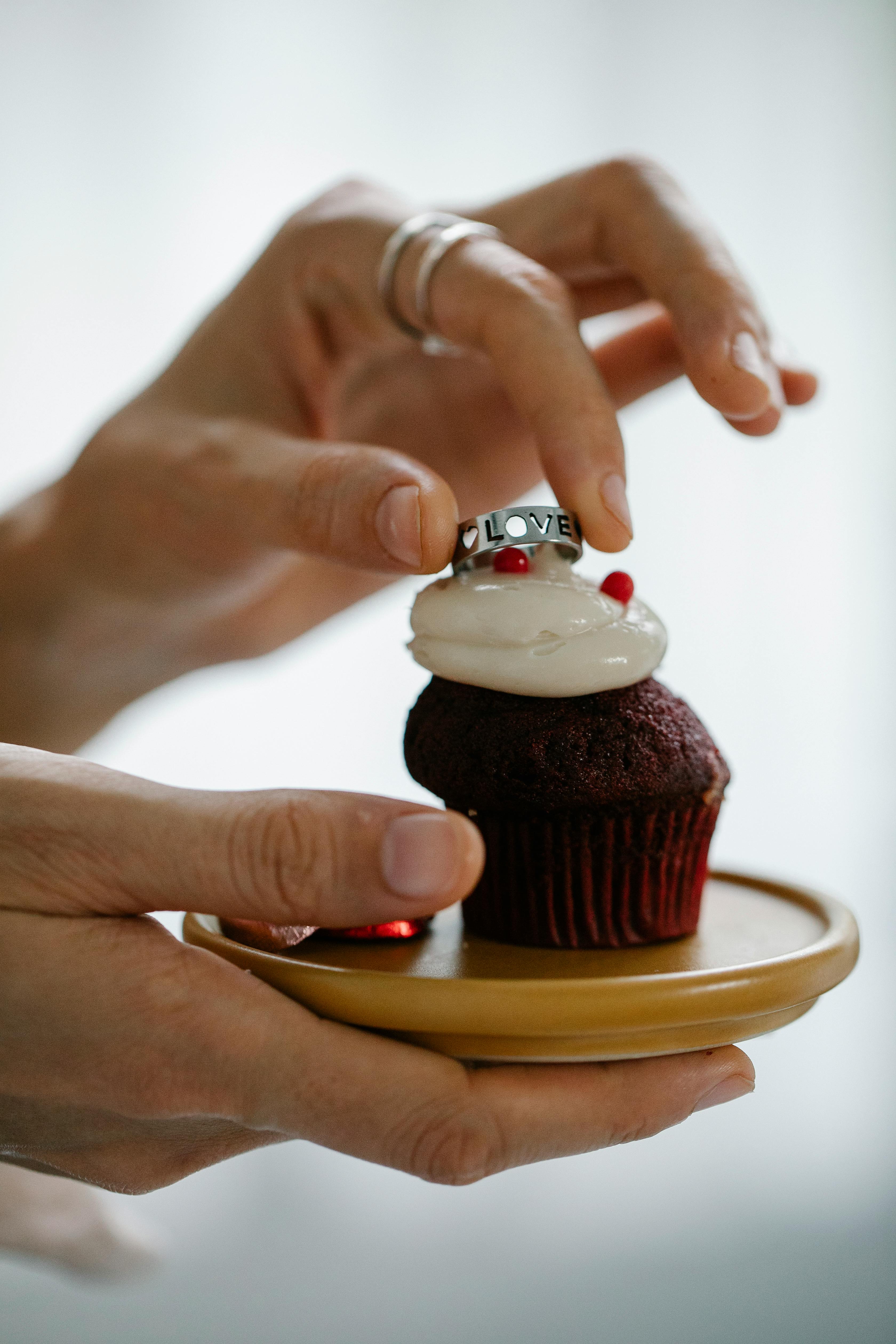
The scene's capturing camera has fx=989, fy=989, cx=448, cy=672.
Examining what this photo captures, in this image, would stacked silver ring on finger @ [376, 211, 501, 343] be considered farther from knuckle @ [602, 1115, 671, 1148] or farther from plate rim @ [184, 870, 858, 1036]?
knuckle @ [602, 1115, 671, 1148]

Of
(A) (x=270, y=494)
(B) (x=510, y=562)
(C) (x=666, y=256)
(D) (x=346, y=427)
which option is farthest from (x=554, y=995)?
(D) (x=346, y=427)

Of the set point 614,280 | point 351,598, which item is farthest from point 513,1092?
point 351,598

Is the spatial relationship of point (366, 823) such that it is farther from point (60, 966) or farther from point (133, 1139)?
point (133, 1139)

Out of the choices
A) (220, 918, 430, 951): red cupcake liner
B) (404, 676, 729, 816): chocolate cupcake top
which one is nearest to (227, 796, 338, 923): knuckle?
(220, 918, 430, 951): red cupcake liner

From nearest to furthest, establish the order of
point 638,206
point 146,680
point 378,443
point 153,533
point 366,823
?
1. point 366,823
2. point 638,206
3. point 153,533
4. point 378,443
5. point 146,680

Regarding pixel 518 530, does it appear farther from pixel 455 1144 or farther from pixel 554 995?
pixel 455 1144

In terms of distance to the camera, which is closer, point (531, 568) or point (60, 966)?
point (60, 966)

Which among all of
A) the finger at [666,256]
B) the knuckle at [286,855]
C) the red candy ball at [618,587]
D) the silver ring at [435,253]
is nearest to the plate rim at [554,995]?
the knuckle at [286,855]
